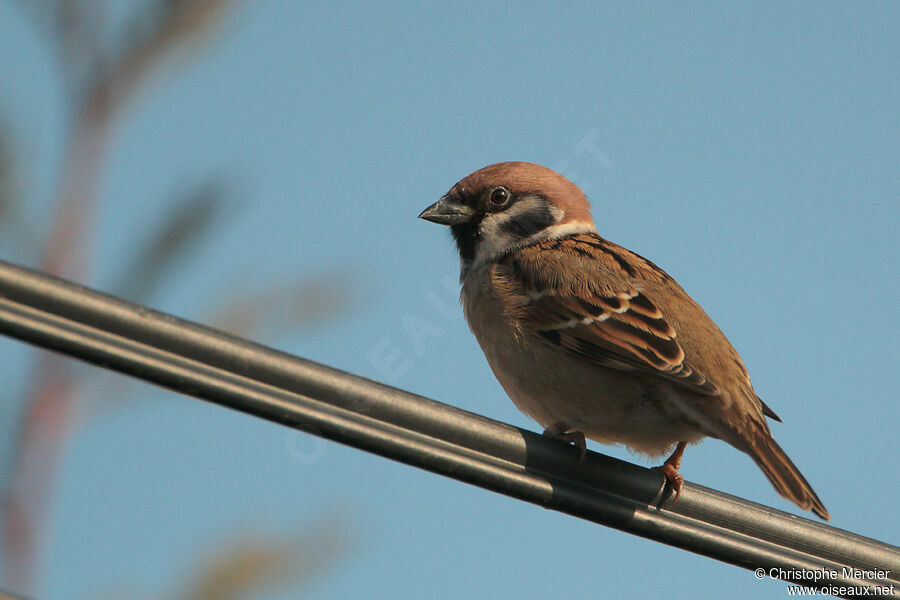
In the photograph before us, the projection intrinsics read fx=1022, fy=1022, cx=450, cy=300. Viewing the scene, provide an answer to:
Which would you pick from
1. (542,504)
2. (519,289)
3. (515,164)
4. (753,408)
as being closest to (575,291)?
(519,289)

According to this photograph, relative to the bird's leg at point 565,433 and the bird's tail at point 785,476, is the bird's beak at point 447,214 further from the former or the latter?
the bird's tail at point 785,476

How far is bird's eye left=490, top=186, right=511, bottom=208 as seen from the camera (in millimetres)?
4707

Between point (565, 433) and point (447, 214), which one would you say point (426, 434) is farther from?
point (447, 214)

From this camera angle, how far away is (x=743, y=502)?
268 centimetres

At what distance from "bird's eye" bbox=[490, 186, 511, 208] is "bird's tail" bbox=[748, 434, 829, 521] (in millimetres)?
1712

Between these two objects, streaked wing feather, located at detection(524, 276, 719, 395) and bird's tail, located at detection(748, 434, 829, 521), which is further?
streaked wing feather, located at detection(524, 276, 719, 395)

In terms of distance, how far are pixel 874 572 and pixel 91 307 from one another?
2043 mm

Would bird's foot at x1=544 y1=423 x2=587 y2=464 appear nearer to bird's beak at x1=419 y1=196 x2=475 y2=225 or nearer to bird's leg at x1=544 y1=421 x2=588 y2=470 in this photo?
bird's leg at x1=544 y1=421 x2=588 y2=470

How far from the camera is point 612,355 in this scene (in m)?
3.60

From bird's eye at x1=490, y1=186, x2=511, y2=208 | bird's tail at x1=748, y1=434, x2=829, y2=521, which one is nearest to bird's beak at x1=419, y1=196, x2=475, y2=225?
bird's eye at x1=490, y1=186, x2=511, y2=208

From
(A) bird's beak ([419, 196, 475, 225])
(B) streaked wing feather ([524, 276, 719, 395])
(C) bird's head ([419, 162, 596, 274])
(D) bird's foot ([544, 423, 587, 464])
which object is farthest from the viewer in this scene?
(A) bird's beak ([419, 196, 475, 225])

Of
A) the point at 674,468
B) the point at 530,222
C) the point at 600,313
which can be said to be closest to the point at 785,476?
the point at 674,468

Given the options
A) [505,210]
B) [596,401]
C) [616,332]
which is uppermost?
[505,210]

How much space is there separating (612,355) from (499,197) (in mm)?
1350
